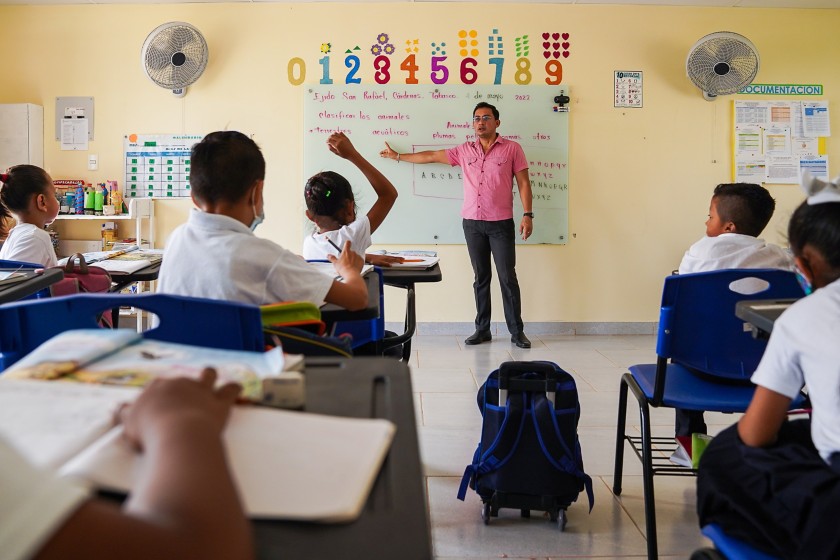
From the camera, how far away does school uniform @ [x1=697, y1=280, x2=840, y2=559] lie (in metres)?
1.06

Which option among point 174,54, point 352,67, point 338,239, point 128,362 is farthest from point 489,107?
A: point 128,362

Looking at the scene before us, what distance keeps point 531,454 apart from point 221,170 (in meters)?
1.21

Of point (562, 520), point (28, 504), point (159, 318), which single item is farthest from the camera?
point (562, 520)

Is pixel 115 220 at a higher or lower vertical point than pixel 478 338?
higher

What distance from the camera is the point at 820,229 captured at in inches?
49.1

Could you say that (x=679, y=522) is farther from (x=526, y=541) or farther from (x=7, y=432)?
(x=7, y=432)

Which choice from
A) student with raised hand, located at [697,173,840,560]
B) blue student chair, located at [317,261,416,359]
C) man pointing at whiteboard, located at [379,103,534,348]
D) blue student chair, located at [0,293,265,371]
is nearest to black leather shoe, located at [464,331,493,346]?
man pointing at whiteboard, located at [379,103,534,348]

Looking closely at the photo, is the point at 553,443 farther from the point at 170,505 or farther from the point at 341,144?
A: the point at 170,505

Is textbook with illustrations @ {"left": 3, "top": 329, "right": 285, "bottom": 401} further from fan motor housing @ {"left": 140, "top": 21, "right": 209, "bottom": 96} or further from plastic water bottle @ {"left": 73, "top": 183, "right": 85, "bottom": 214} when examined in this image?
plastic water bottle @ {"left": 73, "top": 183, "right": 85, "bottom": 214}

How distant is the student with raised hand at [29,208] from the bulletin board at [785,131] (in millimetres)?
4486

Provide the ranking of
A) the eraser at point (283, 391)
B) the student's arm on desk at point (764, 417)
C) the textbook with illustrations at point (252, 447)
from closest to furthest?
the textbook with illustrations at point (252, 447) < the eraser at point (283, 391) < the student's arm on desk at point (764, 417)

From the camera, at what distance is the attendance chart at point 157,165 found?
17.5 ft

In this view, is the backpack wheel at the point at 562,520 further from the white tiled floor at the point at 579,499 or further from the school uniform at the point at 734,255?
the school uniform at the point at 734,255

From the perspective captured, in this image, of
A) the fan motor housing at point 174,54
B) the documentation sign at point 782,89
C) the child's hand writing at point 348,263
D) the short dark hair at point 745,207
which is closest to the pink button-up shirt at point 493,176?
the documentation sign at point 782,89
